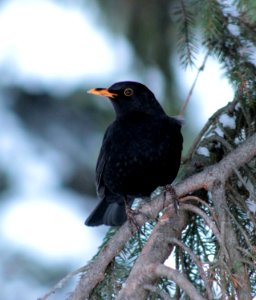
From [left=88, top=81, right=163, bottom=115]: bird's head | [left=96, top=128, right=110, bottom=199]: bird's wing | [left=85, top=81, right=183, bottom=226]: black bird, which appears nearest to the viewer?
[left=85, top=81, right=183, bottom=226]: black bird

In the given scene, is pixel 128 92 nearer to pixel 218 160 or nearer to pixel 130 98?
pixel 130 98

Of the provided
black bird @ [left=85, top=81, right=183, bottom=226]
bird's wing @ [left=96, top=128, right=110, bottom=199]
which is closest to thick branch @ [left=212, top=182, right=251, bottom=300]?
black bird @ [left=85, top=81, right=183, bottom=226]

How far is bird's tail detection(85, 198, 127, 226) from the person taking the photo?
4781 millimetres

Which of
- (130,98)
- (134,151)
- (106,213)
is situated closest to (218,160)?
(134,151)

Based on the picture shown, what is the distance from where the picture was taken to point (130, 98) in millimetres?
4816

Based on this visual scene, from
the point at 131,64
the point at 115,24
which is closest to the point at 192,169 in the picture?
the point at 115,24

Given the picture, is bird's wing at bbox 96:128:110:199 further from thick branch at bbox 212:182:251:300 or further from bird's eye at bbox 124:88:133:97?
thick branch at bbox 212:182:251:300

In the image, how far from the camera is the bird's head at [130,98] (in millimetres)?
4773

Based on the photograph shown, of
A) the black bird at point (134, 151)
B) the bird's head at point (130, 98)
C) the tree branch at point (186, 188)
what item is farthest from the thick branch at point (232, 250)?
the bird's head at point (130, 98)

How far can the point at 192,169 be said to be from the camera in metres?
3.78

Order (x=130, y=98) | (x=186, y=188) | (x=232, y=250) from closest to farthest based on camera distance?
1. (x=232, y=250)
2. (x=186, y=188)
3. (x=130, y=98)

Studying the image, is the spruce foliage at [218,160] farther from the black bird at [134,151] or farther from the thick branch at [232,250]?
the black bird at [134,151]

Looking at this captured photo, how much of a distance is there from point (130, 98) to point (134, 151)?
520 millimetres

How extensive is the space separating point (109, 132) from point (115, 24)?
189cm
